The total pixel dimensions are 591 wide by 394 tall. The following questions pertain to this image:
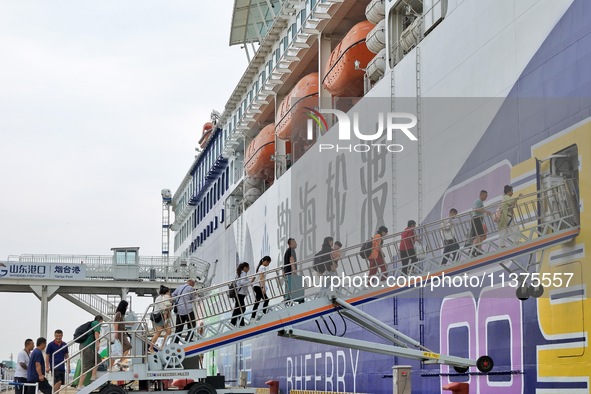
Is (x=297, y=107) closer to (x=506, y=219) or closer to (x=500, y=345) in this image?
(x=500, y=345)

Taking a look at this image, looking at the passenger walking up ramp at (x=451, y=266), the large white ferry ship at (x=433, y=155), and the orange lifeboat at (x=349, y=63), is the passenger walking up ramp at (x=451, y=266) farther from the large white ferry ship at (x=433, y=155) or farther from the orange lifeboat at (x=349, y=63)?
the orange lifeboat at (x=349, y=63)

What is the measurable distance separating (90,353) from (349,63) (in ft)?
36.4

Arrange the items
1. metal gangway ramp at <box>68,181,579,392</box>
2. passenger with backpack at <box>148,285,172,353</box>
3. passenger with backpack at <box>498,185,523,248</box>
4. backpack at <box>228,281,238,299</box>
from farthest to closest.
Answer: backpack at <box>228,281,238,299</box> < passenger with backpack at <box>148,285,172,353</box> < passenger with backpack at <box>498,185,523,248</box> < metal gangway ramp at <box>68,181,579,392</box>

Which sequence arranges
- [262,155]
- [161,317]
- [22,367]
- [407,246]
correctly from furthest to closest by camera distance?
[262,155], [22,367], [161,317], [407,246]

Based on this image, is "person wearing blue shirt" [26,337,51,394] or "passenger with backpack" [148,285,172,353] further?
"person wearing blue shirt" [26,337,51,394]

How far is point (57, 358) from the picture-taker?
16516mm

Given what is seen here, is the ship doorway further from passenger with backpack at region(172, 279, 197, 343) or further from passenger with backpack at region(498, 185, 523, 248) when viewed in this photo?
passenger with backpack at region(172, 279, 197, 343)

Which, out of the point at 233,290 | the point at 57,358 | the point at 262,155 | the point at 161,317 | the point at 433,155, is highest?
the point at 262,155

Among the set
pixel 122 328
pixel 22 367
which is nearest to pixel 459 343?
pixel 122 328

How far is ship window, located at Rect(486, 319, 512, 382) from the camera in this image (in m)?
13.5

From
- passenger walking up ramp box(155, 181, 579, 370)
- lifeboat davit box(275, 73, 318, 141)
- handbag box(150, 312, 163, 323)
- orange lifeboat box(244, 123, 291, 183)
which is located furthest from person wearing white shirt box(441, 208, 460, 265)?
orange lifeboat box(244, 123, 291, 183)

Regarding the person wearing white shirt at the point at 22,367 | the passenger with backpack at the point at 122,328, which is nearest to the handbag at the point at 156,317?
the passenger with backpack at the point at 122,328

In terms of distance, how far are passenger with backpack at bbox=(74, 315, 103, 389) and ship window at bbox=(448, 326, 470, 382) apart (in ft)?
17.9

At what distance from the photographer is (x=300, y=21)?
1177 inches
